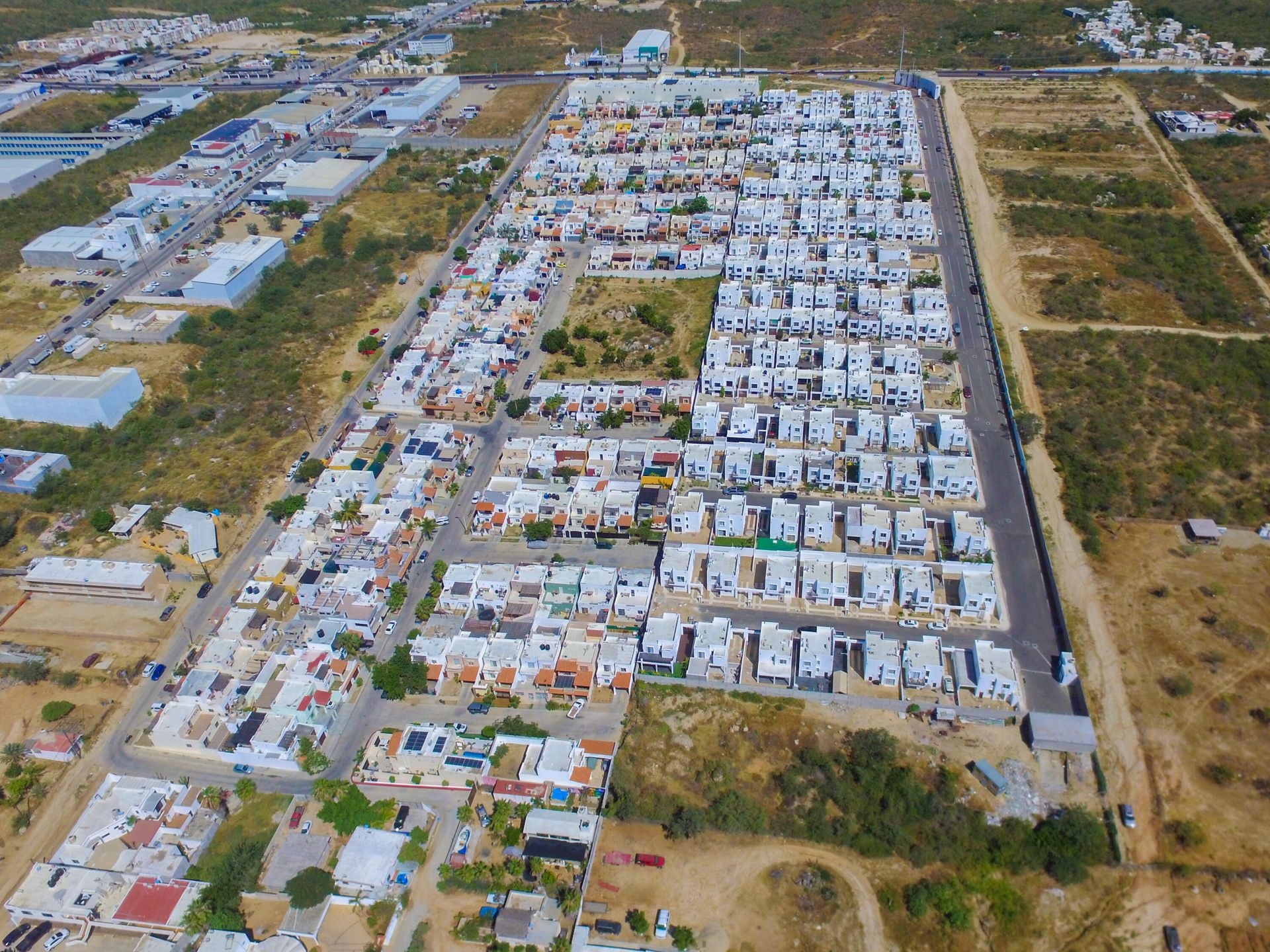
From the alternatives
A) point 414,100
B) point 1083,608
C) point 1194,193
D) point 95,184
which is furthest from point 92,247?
point 1194,193

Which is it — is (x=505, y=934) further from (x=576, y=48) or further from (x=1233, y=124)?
(x=576, y=48)

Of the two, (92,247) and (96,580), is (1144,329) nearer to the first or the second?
(96,580)

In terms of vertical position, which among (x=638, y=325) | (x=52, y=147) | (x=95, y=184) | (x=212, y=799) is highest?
(x=52, y=147)

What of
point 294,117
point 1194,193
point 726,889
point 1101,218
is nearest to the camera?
point 726,889

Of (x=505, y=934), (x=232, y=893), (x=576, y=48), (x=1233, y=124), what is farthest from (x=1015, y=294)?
(x=576, y=48)

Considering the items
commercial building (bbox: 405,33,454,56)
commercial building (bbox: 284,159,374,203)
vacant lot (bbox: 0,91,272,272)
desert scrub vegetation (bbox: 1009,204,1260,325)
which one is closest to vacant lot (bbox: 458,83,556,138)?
commercial building (bbox: 284,159,374,203)

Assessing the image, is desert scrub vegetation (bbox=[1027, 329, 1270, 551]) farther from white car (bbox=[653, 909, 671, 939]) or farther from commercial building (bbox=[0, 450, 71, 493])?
commercial building (bbox=[0, 450, 71, 493])

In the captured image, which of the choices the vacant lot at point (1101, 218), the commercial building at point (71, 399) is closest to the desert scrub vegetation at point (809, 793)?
the vacant lot at point (1101, 218)
